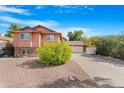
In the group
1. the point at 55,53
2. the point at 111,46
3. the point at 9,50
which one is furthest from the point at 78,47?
the point at 55,53

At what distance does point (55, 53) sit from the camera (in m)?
12.2

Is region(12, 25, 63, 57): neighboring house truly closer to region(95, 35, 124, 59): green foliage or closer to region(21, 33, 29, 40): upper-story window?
region(21, 33, 29, 40): upper-story window

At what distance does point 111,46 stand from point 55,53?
9485mm

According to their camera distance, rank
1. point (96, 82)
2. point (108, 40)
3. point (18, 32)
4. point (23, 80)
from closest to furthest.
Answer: point (96, 82), point (23, 80), point (18, 32), point (108, 40)

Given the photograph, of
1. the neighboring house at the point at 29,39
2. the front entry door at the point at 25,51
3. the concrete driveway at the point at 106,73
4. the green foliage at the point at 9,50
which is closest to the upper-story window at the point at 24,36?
the neighboring house at the point at 29,39

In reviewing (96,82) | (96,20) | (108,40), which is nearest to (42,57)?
(96,20)

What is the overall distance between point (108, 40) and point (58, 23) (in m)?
10.3

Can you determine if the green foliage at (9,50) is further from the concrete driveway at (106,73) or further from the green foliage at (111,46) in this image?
the green foliage at (111,46)

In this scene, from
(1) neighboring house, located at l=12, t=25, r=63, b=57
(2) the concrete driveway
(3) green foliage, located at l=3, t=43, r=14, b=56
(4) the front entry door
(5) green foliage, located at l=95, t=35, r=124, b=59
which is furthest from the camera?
(3) green foliage, located at l=3, t=43, r=14, b=56

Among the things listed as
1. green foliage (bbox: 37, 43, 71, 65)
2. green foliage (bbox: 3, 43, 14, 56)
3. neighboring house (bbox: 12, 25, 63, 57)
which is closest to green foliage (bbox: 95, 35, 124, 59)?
neighboring house (bbox: 12, 25, 63, 57)

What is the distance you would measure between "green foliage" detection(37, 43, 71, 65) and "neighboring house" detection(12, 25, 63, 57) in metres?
6.03

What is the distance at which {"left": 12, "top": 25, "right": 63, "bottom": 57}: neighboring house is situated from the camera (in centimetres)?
1880
